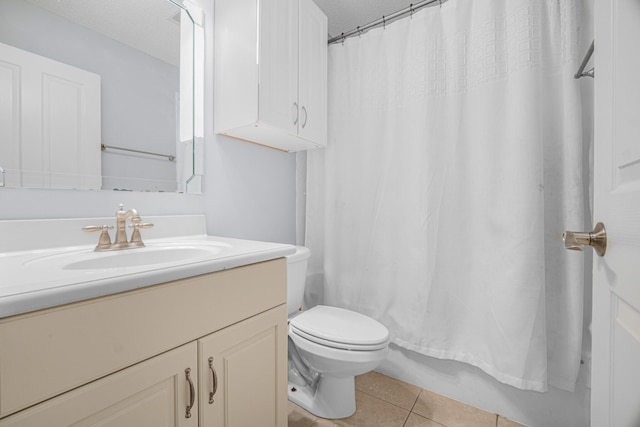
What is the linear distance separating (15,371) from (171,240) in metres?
0.69

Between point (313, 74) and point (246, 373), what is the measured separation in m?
1.40

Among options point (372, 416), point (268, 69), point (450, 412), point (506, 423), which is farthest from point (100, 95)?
point (506, 423)

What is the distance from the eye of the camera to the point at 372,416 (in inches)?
51.2

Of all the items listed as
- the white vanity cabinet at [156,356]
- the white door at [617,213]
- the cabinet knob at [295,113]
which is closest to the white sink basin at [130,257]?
the white vanity cabinet at [156,356]

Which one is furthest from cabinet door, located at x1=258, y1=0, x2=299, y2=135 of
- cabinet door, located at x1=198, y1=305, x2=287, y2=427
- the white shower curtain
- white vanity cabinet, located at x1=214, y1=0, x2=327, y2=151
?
cabinet door, located at x1=198, y1=305, x2=287, y2=427

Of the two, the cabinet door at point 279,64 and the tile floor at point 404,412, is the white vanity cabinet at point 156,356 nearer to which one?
the tile floor at point 404,412

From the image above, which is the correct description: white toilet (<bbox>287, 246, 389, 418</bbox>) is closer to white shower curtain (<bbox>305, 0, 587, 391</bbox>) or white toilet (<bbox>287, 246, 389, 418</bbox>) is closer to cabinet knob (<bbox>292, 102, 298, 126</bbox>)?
white shower curtain (<bbox>305, 0, 587, 391</bbox>)

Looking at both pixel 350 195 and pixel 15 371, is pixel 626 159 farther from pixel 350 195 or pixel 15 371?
pixel 350 195

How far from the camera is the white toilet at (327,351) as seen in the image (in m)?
1.13

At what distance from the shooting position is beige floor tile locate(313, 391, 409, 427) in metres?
1.25

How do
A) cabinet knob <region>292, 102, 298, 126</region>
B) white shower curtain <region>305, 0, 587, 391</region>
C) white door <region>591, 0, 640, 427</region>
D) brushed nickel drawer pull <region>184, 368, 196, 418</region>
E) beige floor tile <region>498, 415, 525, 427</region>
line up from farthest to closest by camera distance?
cabinet knob <region>292, 102, 298, 126</region>, beige floor tile <region>498, 415, 525, 427</region>, white shower curtain <region>305, 0, 587, 391</region>, brushed nickel drawer pull <region>184, 368, 196, 418</region>, white door <region>591, 0, 640, 427</region>

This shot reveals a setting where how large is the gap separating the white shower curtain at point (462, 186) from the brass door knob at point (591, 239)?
0.69 meters

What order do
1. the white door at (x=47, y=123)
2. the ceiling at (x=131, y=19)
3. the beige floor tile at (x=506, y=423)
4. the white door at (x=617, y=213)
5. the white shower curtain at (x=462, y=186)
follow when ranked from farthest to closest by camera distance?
the beige floor tile at (x=506, y=423) → the white shower curtain at (x=462, y=186) → the ceiling at (x=131, y=19) → the white door at (x=47, y=123) → the white door at (x=617, y=213)

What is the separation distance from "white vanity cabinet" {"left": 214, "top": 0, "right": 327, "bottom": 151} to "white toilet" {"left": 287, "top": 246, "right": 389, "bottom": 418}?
66 centimetres
